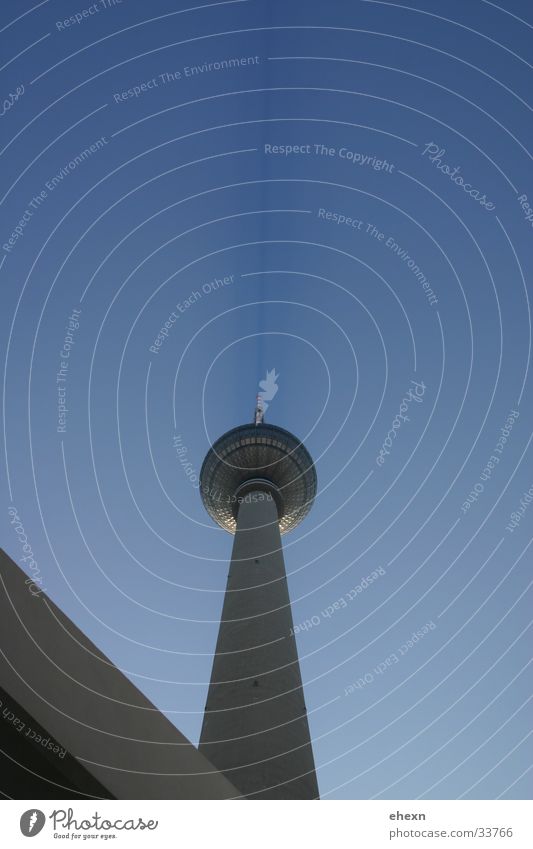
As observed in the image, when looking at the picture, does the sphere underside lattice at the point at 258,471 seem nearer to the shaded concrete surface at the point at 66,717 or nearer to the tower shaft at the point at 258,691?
the tower shaft at the point at 258,691

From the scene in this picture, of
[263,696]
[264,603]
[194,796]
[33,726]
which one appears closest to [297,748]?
[263,696]

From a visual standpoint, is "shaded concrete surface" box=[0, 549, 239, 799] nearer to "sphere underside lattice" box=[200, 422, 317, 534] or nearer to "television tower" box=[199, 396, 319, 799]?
"television tower" box=[199, 396, 319, 799]

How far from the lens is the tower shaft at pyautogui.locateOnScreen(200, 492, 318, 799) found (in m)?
22.9

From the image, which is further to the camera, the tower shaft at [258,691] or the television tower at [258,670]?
the television tower at [258,670]

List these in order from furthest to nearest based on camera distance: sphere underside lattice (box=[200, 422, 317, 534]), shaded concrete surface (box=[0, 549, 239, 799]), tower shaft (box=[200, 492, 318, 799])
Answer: sphere underside lattice (box=[200, 422, 317, 534]) < tower shaft (box=[200, 492, 318, 799]) < shaded concrete surface (box=[0, 549, 239, 799])

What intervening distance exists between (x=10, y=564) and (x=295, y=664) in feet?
76.4
